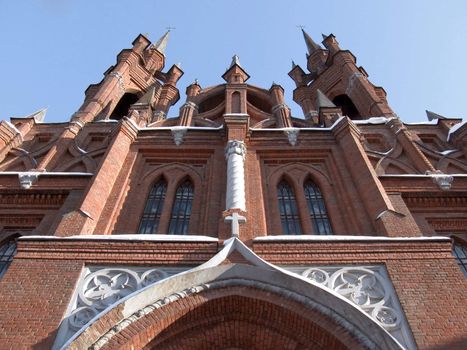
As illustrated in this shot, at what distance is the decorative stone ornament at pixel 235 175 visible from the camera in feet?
34.4

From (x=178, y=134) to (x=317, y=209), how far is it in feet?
15.3

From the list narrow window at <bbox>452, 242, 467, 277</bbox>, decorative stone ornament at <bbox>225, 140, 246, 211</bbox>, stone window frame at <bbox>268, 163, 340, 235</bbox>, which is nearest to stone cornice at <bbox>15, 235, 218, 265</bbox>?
decorative stone ornament at <bbox>225, 140, 246, 211</bbox>

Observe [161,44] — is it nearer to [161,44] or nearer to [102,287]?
[161,44]

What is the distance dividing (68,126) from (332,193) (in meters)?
8.96

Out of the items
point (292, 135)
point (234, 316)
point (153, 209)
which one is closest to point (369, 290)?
point (234, 316)

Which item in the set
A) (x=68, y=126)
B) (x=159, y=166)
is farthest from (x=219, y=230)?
(x=68, y=126)

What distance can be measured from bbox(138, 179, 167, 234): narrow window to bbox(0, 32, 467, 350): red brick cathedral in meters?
0.06

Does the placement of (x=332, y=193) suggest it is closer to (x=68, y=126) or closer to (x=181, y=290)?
(x=181, y=290)

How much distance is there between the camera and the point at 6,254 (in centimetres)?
1121

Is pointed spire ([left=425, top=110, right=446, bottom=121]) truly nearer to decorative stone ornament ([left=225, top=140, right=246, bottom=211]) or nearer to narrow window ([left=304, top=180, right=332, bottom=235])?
narrow window ([left=304, top=180, right=332, bottom=235])

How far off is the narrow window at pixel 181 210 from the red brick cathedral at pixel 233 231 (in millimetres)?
47

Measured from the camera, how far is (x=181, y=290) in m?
8.09

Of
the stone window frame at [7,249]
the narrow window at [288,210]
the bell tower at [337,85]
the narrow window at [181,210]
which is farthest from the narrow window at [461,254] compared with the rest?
the stone window frame at [7,249]

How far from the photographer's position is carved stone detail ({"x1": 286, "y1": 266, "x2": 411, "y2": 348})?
7.69m
